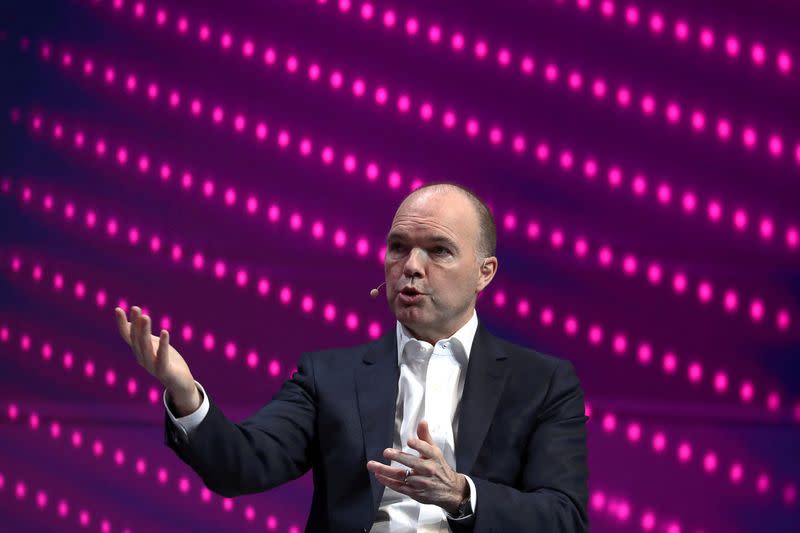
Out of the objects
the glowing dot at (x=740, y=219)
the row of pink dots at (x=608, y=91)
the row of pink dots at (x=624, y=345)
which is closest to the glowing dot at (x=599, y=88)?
the row of pink dots at (x=608, y=91)

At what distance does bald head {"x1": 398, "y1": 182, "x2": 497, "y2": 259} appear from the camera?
2.01 metres

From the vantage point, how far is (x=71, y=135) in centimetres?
299

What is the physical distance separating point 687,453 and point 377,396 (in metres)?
1.09

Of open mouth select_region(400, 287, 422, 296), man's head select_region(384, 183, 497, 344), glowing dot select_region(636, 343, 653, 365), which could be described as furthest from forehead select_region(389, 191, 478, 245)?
glowing dot select_region(636, 343, 653, 365)

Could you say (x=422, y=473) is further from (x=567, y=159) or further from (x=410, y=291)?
(x=567, y=159)

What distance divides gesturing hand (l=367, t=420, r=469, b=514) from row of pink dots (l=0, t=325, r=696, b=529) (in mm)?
1304

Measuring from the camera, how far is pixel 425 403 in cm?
195

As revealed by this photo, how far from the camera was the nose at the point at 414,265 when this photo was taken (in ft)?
6.33

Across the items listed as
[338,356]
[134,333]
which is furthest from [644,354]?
[134,333]

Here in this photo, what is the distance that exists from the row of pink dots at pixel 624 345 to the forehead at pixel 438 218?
745 millimetres

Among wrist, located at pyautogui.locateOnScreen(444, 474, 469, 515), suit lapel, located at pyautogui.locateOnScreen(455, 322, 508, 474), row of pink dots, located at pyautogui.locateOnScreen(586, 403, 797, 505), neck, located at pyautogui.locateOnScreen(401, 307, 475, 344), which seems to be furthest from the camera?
row of pink dots, located at pyautogui.locateOnScreen(586, 403, 797, 505)

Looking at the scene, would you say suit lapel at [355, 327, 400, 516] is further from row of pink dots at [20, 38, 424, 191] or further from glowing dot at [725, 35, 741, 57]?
glowing dot at [725, 35, 741, 57]

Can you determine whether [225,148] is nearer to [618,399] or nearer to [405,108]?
[405,108]

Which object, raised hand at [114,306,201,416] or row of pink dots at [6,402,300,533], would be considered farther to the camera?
row of pink dots at [6,402,300,533]
